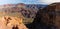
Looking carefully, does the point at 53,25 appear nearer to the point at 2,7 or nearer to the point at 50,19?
the point at 50,19

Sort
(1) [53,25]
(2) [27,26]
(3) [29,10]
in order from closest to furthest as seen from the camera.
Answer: (1) [53,25] → (2) [27,26] → (3) [29,10]

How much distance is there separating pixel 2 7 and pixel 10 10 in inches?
3.1

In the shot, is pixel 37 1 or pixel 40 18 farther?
pixel 37 1

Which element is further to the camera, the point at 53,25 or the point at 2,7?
the point at 2,7

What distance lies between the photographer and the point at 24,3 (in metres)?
1.00

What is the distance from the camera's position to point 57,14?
74 cm

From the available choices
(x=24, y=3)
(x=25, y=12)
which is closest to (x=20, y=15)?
(x=25, y=12)

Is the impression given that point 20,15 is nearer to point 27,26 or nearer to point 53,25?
point 27,26

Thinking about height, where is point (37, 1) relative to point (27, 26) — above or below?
above

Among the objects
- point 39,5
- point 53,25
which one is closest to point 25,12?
point 39,5

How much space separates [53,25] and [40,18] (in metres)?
0.11

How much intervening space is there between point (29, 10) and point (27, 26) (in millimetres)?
156

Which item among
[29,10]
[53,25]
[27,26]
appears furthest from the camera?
[29,10]

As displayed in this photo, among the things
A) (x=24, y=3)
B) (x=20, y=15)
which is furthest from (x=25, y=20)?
(x=24, y=3)
